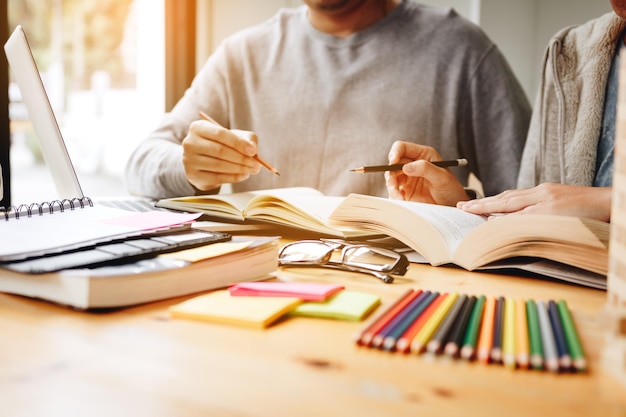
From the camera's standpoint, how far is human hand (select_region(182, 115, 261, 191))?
1063 millimetres

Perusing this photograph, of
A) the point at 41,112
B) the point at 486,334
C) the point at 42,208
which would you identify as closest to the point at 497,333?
the point at 486,334

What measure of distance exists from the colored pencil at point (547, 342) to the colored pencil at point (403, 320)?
92 millimetres

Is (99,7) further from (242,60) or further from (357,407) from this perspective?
(357,407)

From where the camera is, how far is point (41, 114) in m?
0.87

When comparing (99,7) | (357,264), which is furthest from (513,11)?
(357,264)

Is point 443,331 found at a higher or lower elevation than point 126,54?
lower

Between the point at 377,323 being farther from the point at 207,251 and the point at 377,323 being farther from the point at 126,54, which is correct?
the point at 126,54

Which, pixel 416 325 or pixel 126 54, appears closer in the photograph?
pixel 416 325

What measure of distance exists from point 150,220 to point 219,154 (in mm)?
409

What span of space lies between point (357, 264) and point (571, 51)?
961 millimetres

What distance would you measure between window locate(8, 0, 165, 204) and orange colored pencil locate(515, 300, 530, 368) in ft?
5.40

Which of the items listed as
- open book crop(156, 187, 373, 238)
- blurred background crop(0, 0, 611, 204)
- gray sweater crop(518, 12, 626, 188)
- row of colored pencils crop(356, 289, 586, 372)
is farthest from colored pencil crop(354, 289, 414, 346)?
blurred background crop(0, 0, 611, 204)

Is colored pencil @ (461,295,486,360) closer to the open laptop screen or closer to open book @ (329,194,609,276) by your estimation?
open book @ (329,194,609,276)

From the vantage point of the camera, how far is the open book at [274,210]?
831 mm
